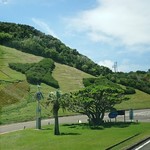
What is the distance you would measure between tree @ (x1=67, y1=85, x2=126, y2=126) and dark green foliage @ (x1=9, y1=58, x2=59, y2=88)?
35618 millimetres

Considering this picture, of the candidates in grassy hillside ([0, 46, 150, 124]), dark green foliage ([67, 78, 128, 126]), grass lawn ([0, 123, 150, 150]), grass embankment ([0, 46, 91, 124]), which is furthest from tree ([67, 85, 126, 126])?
grass lawn ([0, 123, 150, 150])

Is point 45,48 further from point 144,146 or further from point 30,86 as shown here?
point 144,146

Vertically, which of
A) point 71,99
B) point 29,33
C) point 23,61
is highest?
point 29,33

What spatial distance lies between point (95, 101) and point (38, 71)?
1714 inches

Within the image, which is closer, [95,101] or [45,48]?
[95,101]

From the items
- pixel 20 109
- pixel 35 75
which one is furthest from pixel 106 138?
pixel 35 75

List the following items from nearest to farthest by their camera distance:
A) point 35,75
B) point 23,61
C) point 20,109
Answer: point 20,109 → point 35,75 → point 23,61

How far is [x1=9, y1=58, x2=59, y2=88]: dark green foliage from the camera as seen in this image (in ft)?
299

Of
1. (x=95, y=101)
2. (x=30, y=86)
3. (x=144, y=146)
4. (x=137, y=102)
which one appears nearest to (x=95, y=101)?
(x=95, y=101)

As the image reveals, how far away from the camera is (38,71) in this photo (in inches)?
3807

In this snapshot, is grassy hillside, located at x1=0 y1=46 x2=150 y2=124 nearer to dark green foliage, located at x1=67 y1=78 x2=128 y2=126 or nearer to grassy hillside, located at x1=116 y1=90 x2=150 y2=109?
grassy hillside, located at x1=116 y1=90 x2=150 y2=109

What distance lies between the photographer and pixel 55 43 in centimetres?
12900

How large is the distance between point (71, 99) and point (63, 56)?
66.5 m

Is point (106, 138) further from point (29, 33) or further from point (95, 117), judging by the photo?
point (29, 33)
